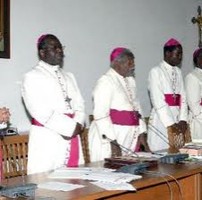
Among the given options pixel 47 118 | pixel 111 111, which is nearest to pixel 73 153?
pixel 47 118

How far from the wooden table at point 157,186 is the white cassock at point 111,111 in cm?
99

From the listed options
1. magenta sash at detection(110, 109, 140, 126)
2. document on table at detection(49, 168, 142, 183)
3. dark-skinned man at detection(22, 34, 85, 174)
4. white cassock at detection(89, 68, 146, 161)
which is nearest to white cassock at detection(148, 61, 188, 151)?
white cassock at detection(89, 68, 146, 161)

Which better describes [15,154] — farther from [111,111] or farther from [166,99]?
[166,99]

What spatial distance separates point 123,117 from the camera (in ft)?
13.7

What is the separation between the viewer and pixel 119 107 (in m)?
4.16

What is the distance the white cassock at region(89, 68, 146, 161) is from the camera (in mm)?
4023

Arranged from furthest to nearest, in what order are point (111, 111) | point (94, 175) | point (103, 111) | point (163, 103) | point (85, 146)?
point (163, 103), point (85, 146), point (111, 111), point (103, 111), point (94, 175)

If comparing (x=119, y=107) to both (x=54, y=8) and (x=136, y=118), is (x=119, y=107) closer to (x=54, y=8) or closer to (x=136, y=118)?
(x=136, y=118)

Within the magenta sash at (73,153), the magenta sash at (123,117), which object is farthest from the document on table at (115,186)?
the magenta sash at (123,117)

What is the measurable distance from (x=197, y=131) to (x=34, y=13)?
2.26 m

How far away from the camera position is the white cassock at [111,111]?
13.2ft

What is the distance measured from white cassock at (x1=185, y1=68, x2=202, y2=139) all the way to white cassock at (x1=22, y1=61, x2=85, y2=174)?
6.61 ft

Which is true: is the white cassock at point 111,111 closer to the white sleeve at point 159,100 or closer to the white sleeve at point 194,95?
the white sleeve at point 159,100

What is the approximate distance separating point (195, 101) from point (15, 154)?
2374mm
